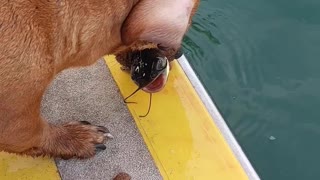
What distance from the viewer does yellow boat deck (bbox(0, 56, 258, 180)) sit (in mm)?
3711

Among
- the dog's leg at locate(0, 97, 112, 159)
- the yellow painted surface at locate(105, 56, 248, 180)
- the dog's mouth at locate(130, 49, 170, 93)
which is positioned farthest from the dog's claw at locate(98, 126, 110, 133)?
the dog's mouth at locate(130, 49, 170, 93)

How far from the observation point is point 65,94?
405cm

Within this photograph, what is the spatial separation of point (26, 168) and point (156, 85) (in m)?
0.91

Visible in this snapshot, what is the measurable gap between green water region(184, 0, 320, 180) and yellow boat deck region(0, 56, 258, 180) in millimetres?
754

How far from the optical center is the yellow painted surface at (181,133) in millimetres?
3730

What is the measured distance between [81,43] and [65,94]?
2.99 feet

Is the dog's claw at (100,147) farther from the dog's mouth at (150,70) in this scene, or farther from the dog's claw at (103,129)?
the dog's mouth at (150,70)

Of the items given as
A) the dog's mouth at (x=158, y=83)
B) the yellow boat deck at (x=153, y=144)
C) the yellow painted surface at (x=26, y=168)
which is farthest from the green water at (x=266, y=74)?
the yellow painted surface at (x=26, y=168)

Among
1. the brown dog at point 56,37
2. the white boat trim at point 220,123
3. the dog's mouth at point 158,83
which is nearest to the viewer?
the brown dog at point 56,37

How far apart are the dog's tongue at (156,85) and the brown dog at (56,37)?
0.58 meters

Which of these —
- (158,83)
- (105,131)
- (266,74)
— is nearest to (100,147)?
(105,131)

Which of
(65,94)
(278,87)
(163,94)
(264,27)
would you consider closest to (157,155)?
(163,94)

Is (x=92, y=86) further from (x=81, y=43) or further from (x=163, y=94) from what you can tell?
(x=81, y=43)

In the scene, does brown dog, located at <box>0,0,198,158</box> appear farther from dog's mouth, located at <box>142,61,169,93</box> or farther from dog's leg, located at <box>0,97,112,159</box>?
A: dog's mouth, located at <box>142,61,169,93</box>
